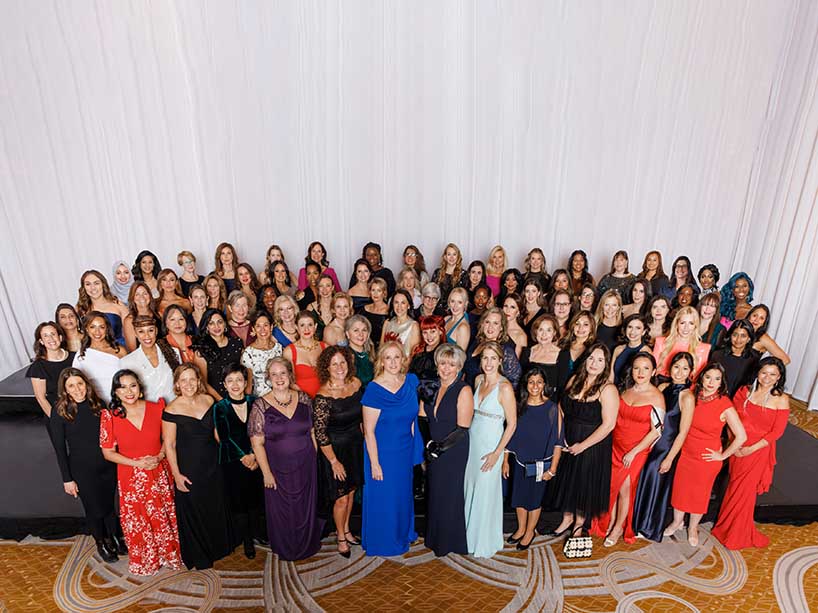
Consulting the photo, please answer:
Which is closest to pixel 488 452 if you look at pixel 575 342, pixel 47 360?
pixel 575 342

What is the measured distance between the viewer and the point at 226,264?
6.37 meters

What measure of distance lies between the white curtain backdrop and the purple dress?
14.9 feet

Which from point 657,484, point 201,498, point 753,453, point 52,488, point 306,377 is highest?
point 306,377

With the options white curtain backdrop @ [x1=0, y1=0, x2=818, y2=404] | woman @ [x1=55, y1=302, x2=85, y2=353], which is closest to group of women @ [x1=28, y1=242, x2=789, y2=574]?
woman @ [x1=55, y1=302, x2=85, y2=353]

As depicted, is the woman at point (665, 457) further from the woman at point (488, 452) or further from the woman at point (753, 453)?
the woman at point (488, 452)

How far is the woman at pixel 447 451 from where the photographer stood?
3588mm

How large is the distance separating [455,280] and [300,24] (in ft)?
13.0

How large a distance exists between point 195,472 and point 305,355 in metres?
1.18

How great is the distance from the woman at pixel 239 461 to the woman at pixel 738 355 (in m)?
3.88

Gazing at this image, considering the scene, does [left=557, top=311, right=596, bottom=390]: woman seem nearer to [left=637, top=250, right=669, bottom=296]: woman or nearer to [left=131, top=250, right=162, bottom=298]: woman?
[left=637, top=250, right=669, bottom=296]: woman

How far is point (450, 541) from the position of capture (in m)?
3.95

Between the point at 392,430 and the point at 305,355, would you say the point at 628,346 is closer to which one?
the point at 392,430

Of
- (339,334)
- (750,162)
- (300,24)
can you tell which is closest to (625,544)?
(339,334)

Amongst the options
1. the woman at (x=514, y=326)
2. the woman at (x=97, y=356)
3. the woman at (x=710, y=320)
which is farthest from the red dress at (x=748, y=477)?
the woman at (x=97, y=356)
